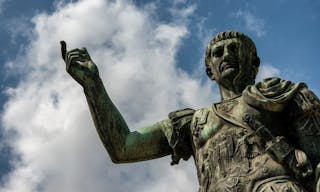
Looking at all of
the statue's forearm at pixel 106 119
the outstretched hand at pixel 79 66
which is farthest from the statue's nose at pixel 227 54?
the outstretched hand at pixel 79 66

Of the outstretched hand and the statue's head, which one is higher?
the outstretched hand

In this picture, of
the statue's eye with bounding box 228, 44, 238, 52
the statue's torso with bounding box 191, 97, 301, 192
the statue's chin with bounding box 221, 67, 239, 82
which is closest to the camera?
the statue's torso with bounding box 191, 97, 301, 192

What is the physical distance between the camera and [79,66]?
9938 millimetres

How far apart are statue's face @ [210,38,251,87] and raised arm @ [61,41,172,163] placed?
1.00 meters

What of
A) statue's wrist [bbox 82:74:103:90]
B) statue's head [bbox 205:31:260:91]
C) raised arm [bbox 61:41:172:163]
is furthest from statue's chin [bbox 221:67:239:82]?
statue's wrist [bbox 82:74:103:90]

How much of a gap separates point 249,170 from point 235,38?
2294mm

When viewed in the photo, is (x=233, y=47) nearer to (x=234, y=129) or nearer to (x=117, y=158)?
(x=234, y=129)

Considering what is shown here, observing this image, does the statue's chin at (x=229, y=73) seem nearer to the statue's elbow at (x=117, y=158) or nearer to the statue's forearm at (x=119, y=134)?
the statue's forearm at (x=119, y=134)

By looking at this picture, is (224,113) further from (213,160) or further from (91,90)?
(91,90)

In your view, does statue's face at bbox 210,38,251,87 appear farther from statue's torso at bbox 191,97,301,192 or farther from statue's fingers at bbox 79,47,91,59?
statue's fingers at bbox 79,47,91,59

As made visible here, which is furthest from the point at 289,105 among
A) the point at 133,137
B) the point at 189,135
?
the point at 133,137

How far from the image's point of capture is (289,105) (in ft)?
30.9

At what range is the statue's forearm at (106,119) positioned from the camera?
9.80m

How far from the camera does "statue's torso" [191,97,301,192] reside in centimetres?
884
